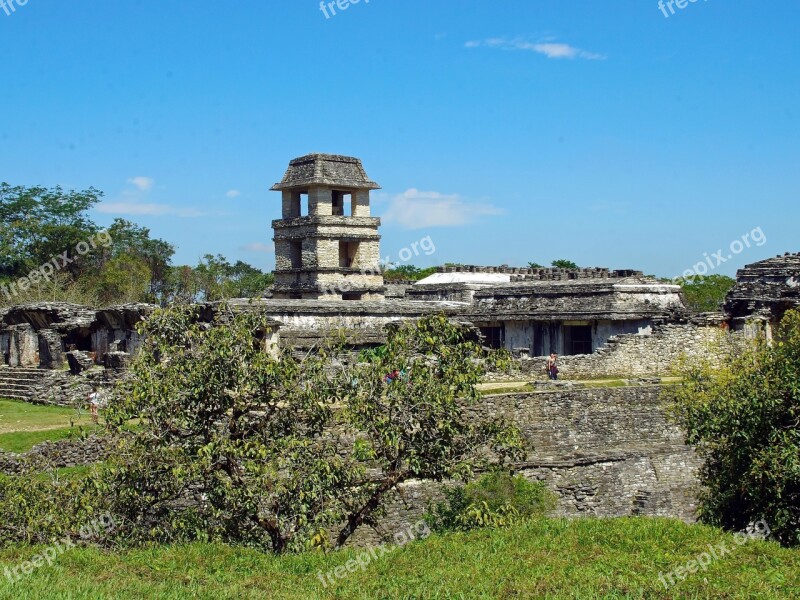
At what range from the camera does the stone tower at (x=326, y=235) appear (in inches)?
1539

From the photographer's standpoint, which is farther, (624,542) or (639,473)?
(639,473)

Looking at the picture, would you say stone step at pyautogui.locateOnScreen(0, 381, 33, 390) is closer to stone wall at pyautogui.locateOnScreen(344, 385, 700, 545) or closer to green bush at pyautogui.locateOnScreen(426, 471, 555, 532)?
stone wall at pyautogui.locateOnScreen(344, 385, 700, 545)

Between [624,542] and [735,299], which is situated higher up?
[735,299]

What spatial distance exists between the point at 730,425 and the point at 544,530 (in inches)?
125

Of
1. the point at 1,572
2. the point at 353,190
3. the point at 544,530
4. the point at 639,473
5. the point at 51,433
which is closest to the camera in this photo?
the point at 1,572

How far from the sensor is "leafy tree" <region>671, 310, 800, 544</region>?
46.1 ft

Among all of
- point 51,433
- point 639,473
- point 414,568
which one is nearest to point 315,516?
A: point 414,568

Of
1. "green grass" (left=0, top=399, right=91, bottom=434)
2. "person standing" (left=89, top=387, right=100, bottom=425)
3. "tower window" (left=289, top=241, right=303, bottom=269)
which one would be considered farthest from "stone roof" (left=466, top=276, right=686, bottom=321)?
"tower window" (left=289, top=241, right=303, bottom=269)

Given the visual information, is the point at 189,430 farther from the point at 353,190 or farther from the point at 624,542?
the point at 353,190

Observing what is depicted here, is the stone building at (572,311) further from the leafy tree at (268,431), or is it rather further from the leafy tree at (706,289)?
the leafy tree at (706,289)

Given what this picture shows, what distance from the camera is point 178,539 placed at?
1330cm

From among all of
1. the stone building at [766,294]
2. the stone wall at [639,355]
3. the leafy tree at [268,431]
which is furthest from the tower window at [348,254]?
the leafy tree at [268,431]

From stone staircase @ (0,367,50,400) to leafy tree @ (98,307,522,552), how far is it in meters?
10.4

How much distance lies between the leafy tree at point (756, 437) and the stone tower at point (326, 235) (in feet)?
78.3
